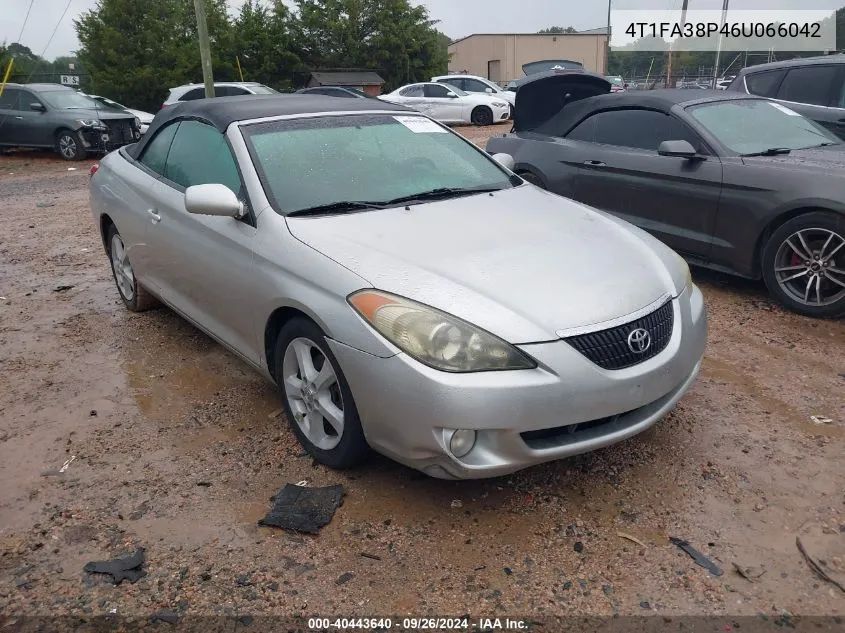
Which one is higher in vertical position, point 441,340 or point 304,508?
point 441,340

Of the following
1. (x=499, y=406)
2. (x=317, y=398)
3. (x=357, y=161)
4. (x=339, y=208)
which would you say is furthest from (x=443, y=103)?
(x=499, y=406)

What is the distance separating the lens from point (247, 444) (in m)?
3.51

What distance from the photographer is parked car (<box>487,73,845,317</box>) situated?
15.8ft

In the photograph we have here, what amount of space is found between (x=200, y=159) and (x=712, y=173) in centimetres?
356

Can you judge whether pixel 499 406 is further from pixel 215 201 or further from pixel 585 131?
pixel 585 131

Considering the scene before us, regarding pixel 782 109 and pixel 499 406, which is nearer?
pixel 499 406

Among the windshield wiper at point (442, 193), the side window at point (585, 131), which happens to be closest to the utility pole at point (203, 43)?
the side window at point (585, 131)

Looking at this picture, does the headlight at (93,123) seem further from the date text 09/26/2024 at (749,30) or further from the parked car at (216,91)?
the date text 09/26/2024 at (749,30)

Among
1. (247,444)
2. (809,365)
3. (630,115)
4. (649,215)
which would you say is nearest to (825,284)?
(809,365)

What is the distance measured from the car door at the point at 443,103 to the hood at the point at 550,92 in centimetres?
1390

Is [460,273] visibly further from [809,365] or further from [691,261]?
[691,261]

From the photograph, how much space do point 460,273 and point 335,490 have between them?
1.06 meters

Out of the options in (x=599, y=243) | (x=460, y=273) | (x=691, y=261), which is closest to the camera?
(x=460, y=273)

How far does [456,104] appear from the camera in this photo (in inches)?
808
